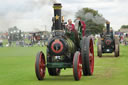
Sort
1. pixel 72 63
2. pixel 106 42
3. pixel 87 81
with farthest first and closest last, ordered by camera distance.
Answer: pixel 106 42, pixel 72 63, pixel 87 81

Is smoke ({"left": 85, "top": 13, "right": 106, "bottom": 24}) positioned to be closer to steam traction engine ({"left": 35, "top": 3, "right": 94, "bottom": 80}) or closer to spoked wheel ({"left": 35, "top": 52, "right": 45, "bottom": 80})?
steam traction engine ({"left": 35, "top": 3, "right": 94, "bottom": 80})

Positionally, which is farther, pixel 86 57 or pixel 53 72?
pixel 53 72

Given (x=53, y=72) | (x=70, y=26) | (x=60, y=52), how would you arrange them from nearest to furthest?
(x=60, y=52) < (x=70, y=26) < (x=53, y=72)

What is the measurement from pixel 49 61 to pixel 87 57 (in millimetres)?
1219

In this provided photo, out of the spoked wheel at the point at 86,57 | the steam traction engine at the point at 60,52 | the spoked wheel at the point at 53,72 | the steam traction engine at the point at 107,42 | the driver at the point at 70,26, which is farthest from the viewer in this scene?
the steam traction engine at the point at 107,42

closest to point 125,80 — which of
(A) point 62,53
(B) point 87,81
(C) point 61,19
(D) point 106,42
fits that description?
(B) point 87,81

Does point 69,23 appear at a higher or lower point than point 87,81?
higher

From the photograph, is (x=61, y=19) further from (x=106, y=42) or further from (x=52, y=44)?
(x=106, y=42)

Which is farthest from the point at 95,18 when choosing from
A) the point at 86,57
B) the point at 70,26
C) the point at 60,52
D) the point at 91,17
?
the point at 60,52

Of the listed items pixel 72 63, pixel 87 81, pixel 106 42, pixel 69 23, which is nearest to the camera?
pixel 87 81

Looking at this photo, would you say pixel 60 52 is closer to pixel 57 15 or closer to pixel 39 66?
pixel 39 66

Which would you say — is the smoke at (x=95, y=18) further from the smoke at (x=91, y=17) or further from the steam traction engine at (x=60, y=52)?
the steam traction engine at (x=60, y=52)

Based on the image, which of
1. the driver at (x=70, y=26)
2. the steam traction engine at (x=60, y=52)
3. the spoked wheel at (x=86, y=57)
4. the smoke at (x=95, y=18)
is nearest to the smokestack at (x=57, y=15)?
the steam traction engine at (x=60, y=52)

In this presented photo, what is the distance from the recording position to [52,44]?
10.6 m
